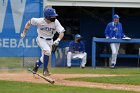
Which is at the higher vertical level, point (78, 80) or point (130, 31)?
point (130, 31)

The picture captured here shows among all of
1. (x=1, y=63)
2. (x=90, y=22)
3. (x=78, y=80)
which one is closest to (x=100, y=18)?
(x=90, y=22)

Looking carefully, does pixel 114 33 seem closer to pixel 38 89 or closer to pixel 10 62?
pixel 10 62

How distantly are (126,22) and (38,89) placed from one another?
12632mm

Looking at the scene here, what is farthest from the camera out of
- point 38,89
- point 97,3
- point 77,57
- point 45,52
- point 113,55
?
point 97,3

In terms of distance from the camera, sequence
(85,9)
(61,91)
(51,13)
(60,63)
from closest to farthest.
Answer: (61,91)
(51,13)
(60,63)
(85,9)

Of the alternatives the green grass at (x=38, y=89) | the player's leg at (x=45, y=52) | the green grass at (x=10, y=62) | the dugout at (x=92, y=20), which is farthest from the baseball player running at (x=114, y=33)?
the green grass at (x=38, y=89)

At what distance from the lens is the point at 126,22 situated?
852 inches

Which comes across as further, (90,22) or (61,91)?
(90,22)

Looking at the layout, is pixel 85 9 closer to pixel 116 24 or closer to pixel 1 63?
pixel 116 24

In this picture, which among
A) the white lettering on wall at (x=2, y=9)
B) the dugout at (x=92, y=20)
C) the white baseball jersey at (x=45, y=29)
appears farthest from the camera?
the dugout at (x=92, y=20)

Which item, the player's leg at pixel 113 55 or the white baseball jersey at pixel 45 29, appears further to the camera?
the player's leg at pixel 113 55

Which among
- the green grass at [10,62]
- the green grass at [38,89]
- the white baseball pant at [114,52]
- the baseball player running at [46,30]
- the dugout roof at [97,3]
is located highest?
the dugout roof at [97,3]

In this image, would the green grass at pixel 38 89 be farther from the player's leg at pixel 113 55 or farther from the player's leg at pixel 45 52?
the player's leg at pixel 113 55

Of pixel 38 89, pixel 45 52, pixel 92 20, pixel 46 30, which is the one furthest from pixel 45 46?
pixel 92 20
